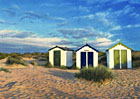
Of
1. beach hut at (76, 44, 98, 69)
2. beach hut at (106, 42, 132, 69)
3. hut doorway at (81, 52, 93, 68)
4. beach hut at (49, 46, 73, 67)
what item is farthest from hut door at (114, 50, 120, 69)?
beach hut at (49, 46, 73, 67)

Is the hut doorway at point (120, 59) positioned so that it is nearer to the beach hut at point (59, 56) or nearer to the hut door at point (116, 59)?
the hut door at point (116, 59)

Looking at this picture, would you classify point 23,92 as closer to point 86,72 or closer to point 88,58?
point 86,72

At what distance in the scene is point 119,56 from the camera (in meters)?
18.5

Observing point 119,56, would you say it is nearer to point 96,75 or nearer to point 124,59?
point 124,59

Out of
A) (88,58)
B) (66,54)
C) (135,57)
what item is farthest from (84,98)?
(135,57)

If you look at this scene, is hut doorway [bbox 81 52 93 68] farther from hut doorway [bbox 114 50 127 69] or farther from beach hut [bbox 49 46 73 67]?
hut doorway [bbox 114 50 127 69]

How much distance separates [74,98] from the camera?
591 cm

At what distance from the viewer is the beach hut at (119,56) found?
18.5m

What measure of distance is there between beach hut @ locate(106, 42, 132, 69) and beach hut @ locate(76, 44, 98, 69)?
1889 millimetres

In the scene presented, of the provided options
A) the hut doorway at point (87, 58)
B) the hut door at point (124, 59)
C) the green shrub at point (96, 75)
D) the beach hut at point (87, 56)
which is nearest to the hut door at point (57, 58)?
the beach hut at point (87, 56)

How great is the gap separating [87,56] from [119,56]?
4.05m

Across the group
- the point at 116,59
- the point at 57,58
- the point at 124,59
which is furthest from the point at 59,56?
the point at 124,59

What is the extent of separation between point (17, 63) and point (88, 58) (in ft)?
29.9

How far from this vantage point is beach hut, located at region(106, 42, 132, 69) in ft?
60.6
